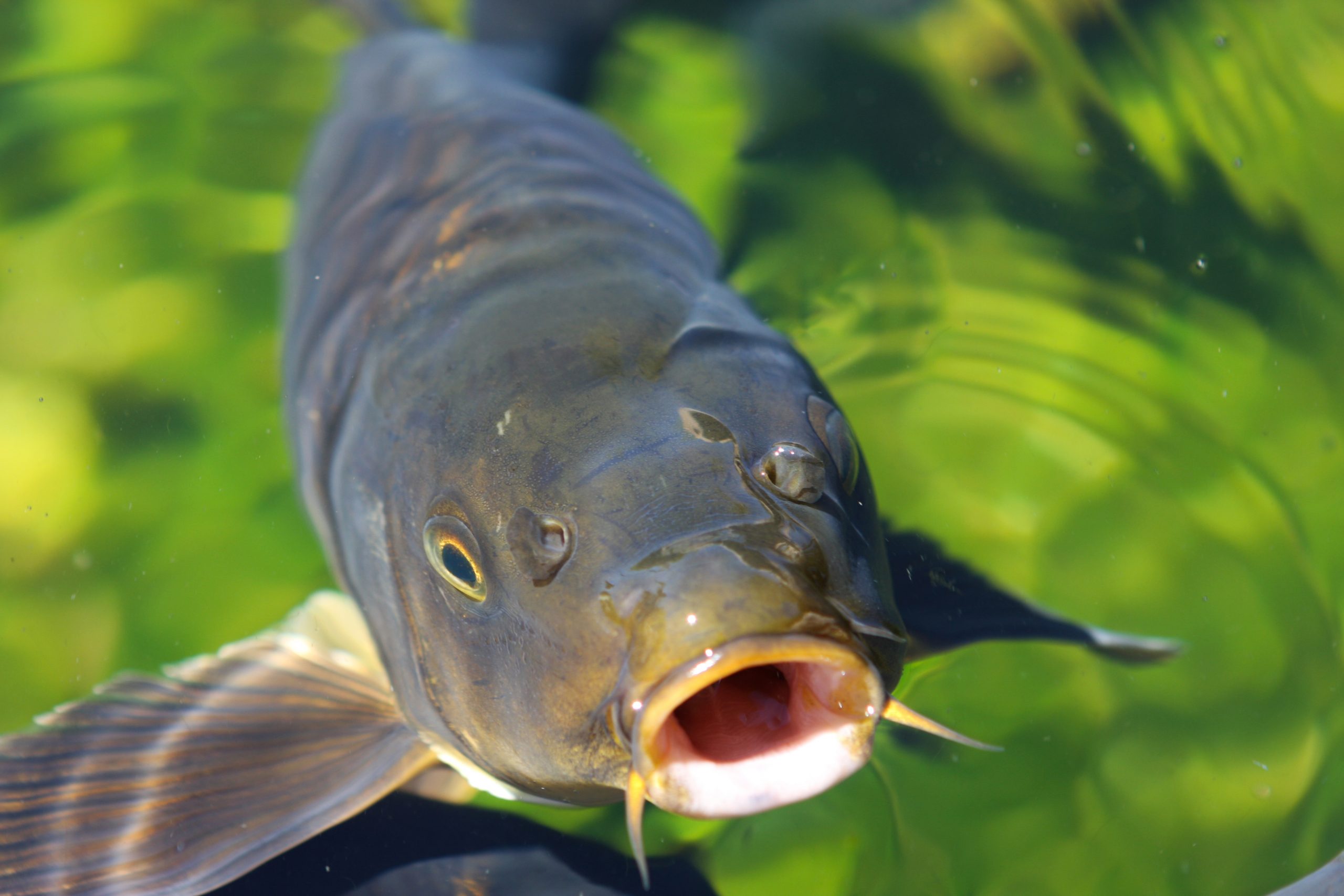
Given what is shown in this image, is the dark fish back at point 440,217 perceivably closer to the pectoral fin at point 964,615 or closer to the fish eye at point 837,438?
the fish eye at point 837,438

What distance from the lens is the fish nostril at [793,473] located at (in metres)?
1.94

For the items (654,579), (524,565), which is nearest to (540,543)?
(524,565)

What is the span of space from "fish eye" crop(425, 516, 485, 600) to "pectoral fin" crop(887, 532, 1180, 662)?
1136mm

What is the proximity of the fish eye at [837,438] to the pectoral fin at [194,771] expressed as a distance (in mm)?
1306

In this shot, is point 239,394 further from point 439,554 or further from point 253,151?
point 439,554

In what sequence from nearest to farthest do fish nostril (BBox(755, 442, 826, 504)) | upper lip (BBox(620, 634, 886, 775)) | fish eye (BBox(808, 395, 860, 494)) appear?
upper lip (BBox(620, 634, 886, 775)) → fish nostril (BBox(755, 442, 826, 504)) → fish eye (BBox(808, 395, 860, 494))

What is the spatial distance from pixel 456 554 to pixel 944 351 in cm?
228

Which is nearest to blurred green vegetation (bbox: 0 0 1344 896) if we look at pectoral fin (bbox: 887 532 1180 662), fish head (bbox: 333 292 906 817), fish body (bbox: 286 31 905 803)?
pectoral fin (bbox: 887 532 1180 662)

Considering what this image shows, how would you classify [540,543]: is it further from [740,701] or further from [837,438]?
[837,438]

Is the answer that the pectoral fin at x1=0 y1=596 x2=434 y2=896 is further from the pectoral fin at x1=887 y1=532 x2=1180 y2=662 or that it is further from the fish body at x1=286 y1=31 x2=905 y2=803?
the pectoral fin at x1=887 y1=532 x2=1180 y2=662

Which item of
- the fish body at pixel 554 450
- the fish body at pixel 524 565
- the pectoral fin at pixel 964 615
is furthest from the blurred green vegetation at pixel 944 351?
the fish body at pixel 554 450

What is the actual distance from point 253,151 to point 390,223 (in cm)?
184

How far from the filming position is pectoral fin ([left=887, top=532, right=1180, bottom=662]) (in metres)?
2.90

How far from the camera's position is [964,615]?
3.03 m
